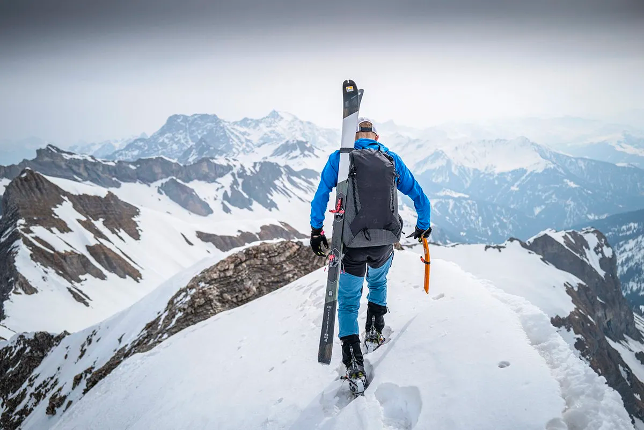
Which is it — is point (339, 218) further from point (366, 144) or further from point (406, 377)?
point (406, 377)

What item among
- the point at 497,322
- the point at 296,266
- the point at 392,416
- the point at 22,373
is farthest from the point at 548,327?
the point at 22,373

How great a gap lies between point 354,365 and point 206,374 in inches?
205

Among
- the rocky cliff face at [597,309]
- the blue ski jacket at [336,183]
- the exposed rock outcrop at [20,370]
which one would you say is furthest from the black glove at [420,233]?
→ the rocky cliff face at [597,309]

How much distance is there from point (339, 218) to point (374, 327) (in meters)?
2.51

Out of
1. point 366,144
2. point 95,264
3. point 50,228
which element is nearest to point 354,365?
point 366,144

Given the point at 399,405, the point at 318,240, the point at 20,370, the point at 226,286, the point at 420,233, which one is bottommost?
the point at 20,370

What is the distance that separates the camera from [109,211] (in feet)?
348

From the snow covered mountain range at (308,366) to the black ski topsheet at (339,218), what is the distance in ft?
2.37

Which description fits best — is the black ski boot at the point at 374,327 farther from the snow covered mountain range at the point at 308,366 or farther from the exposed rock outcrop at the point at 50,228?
the exposed rock outcrop at the point at 50,228

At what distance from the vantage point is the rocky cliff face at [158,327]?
16.4 metres

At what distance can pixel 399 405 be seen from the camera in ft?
16.6

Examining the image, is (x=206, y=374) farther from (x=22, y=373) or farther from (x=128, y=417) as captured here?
(x=22, y=373)

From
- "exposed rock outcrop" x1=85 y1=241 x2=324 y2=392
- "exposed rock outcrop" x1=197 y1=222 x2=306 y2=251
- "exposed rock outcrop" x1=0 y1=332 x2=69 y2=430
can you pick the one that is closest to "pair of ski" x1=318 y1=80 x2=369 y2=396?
"exposed rock outcrop" x1=85 y1=241 x2=324 y2=392

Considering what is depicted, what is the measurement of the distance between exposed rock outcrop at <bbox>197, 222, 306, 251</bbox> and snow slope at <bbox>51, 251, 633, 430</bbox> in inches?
4383
